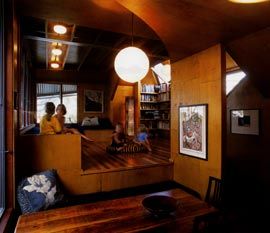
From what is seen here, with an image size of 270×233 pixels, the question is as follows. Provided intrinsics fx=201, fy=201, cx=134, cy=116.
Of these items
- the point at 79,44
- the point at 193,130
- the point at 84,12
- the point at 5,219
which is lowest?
the point at 5,219

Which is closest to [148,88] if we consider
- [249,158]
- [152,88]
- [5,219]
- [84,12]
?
[152,88]

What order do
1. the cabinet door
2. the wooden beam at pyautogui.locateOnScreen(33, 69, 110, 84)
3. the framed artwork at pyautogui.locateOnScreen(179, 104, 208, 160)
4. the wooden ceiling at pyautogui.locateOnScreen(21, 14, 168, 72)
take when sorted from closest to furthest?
the framed artwork at pyautogui.locateOnScreen(179, 104, 208, 160) < the wooden ceiling at pyautogui.locateOnScreen(21, 14, 168, 72) < the wooden beam at pyautogui.locateOnScreen(33, 69, 110, 84) < the cabinet door

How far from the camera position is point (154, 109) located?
8195 millimetres

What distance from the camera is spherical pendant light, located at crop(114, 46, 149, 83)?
2.36m

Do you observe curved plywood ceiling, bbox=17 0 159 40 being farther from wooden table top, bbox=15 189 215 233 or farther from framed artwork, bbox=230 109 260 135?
framed artwork, bbox=230 109 260 135

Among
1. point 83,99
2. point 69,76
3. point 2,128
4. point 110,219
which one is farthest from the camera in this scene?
point 83,99

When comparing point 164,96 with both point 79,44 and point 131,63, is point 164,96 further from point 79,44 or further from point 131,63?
point 131,63

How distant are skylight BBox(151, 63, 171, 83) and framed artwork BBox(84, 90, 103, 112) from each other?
2474 mm

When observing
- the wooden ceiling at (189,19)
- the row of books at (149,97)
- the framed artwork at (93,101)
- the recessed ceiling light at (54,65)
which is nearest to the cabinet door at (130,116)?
the row of books at (149,97)

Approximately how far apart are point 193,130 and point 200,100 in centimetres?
48

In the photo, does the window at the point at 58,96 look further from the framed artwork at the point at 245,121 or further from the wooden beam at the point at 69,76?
the framed artwork at the point at 245,121

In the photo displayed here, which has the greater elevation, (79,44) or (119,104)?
(79,44)

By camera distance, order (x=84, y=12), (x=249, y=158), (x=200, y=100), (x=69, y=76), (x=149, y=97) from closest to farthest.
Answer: (x=84, y=12) → (x=200, y=100) → (x=249, y=158) → (x=69, y=76) → (x=149, y=97)

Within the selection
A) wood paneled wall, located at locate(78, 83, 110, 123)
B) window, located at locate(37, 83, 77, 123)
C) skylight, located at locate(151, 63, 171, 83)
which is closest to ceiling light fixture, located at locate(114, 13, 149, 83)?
skylight, located at locate(151, 63, 171, 83)
